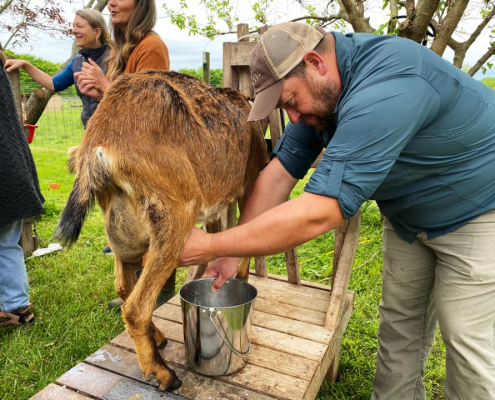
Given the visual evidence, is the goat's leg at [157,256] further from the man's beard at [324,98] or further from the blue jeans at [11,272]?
the blue jeans at [11,272]

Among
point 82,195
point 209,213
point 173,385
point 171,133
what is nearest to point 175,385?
point 173,385

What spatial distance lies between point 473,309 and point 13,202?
3.08m

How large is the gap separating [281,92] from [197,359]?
4.74 ft

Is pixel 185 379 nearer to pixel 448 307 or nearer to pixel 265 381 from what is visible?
pixel 265 381

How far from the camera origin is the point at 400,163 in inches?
72.7

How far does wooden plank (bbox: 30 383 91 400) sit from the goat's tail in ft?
2.38

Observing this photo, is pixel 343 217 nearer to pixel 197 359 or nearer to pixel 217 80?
pixel 197 359

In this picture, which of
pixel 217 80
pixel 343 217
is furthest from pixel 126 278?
pixel 217 80

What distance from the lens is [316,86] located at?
1.87m

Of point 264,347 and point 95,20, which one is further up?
→ point 95,20

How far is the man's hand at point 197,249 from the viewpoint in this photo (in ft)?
6.31

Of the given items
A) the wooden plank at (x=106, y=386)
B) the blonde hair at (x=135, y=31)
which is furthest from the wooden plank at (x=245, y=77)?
the wooden plank at (x=106, y=386)

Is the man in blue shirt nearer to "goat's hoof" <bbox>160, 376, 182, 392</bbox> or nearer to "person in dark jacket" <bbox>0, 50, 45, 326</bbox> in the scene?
"goat's hoof" <bbox>160, 376, 182, 392</bbox>

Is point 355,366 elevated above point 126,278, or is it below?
below
